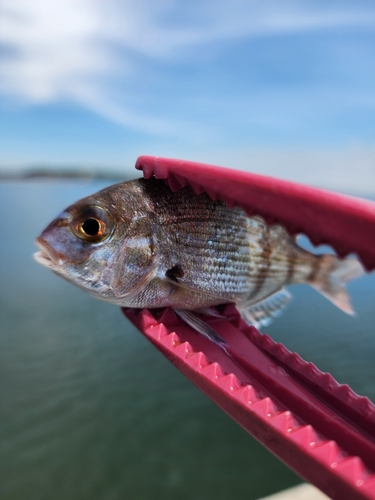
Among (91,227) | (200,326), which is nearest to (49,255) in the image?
(91,227)

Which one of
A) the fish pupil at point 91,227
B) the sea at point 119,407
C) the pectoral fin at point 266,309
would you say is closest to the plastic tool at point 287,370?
the fish pupil at point 91,227

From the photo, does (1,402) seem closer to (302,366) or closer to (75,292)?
(75,292)

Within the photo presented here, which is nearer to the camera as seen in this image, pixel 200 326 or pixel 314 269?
pixel 200 326

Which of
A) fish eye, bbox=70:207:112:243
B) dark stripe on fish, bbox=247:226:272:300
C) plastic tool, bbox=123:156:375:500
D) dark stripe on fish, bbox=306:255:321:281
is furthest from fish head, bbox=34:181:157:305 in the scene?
dark stripe on fish, bbox=306:255:321:281

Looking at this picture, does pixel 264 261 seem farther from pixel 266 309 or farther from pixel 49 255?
pixel 49 255

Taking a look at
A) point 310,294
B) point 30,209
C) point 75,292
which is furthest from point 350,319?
point 30,209

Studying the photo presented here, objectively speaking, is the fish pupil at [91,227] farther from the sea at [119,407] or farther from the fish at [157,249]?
the sea at [119,407]
